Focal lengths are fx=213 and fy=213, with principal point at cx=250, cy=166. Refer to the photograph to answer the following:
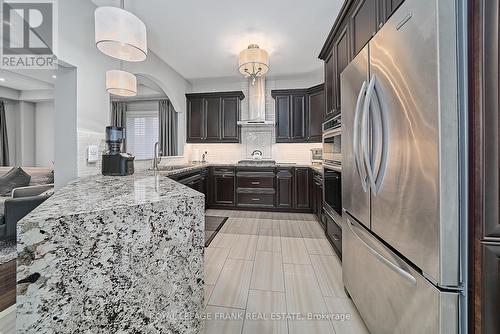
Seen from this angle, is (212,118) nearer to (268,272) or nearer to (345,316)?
(268,272)

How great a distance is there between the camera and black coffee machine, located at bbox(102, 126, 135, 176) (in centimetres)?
205

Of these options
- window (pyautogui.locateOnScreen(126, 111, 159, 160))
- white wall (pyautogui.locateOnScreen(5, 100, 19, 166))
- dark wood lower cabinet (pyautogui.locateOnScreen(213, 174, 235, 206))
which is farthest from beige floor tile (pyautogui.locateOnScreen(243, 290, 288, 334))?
white wall (pyautogui.locateOnScreen(5, 100, 19, 166))

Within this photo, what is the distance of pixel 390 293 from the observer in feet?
3.45

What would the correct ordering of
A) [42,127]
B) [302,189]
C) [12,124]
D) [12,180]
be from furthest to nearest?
[42,127] < [12,124] < [302,189] < [12,180]

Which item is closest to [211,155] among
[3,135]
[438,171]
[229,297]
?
[229,297]

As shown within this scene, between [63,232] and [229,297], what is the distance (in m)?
1.36

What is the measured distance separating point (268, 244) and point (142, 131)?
16.2ft

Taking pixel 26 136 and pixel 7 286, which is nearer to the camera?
pixel 7 286

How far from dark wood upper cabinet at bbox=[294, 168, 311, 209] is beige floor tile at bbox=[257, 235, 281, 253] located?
1.33 meters

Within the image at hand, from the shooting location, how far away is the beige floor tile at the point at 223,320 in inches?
54.0

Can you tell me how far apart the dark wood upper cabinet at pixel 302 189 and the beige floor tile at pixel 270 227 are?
2.25ft

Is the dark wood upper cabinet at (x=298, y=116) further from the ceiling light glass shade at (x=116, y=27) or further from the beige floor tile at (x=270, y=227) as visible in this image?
the ceiling light glass shade at (x=116, y=27)

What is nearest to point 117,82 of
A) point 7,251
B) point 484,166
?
point 7,251

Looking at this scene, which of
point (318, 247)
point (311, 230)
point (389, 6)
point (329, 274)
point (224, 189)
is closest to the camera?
point (389, 6)
